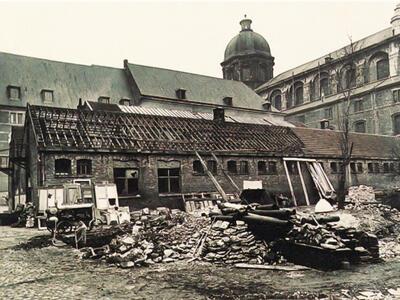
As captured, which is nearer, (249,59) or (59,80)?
(59,80)

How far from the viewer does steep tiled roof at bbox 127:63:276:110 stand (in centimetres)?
4253

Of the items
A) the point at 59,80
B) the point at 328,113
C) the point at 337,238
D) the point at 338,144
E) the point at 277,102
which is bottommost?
the point at 337,238

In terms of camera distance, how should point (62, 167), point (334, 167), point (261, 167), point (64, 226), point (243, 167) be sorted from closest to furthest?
point (64, 226) → point (62, 167) → point (243, 167) → point (261, 167) → point (334, 167)

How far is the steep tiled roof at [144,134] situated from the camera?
2088 centimetres

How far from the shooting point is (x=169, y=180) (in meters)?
22.7

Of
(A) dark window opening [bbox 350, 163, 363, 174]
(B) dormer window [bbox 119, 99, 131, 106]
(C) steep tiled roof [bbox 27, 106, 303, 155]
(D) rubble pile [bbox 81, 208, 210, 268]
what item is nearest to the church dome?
(B) dormer window [bbox 119, 99, 131, 106]

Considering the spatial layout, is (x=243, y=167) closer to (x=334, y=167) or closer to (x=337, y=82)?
(x=334, y=167)

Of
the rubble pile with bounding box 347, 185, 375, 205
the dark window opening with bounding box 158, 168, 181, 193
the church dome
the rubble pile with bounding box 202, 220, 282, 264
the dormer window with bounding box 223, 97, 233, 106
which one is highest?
the church dome

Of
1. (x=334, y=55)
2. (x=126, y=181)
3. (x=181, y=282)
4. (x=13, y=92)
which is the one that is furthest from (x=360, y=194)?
(x=334, y=55)

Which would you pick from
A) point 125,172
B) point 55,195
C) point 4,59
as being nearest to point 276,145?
point 125,172

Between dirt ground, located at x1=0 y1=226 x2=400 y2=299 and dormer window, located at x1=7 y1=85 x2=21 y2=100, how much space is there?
95.2ft

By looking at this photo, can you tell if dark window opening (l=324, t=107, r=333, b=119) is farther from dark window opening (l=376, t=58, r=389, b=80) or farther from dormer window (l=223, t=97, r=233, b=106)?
dormer window (l=223, t=97, r=233, b=106)

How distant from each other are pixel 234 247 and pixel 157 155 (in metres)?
11.3

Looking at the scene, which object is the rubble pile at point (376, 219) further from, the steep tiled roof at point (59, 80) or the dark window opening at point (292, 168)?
the steep tiled roof at point (59, 80)
